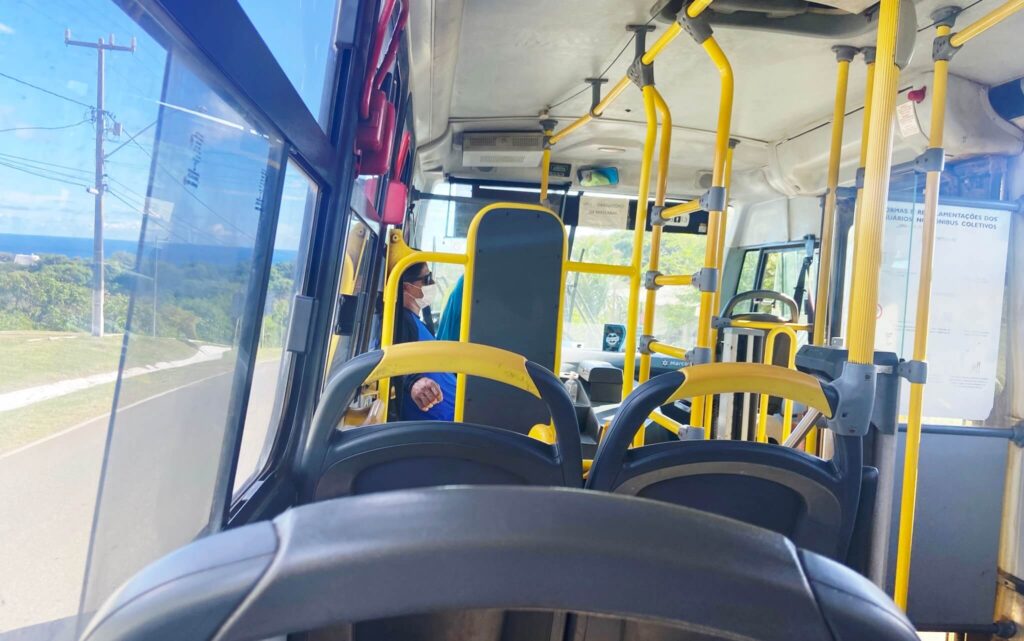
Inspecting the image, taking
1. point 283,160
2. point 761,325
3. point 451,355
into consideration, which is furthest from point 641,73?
point 451,355

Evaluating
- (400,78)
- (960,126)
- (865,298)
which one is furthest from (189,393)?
(960,126)

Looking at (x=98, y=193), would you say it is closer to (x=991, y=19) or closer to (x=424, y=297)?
(x=991, y=19)

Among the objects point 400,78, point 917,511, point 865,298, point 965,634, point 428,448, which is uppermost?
point 400,78

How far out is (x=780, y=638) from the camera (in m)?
0.27

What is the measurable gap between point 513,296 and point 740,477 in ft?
5.08

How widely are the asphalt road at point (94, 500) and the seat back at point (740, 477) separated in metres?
0.70

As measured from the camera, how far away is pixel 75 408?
659 mm

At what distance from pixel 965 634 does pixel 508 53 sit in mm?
Answer: 3366

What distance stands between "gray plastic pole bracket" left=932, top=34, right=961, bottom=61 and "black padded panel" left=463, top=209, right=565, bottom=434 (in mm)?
1403

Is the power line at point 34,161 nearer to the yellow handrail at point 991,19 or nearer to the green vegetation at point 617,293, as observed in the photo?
the yellow handrail at point 991,19

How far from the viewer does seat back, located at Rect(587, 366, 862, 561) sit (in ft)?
3.20

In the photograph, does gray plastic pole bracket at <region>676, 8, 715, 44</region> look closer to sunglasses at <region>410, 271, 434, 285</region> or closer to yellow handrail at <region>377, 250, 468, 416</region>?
yellow handrail at <region>377, 250, 468, 416</region>

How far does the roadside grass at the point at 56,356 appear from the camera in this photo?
1.76 ft

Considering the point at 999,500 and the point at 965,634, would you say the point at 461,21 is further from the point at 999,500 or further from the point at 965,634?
the point at 965,634
